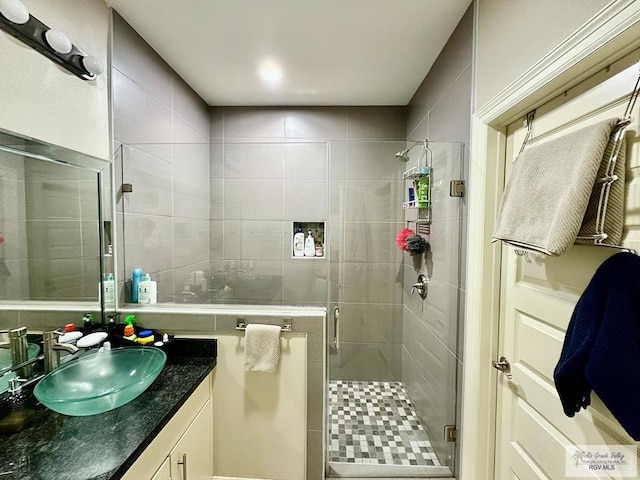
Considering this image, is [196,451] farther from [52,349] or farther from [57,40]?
[57,40]

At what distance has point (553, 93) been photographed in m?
1.01

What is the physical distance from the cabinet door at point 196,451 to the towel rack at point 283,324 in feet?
1.40

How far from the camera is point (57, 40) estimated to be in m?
1.15

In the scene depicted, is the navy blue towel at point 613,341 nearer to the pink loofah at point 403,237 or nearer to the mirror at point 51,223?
the pink loofah at point 403,237

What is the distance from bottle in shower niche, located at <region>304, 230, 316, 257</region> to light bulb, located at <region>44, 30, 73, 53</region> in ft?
4.71

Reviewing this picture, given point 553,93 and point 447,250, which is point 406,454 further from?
point 553,93

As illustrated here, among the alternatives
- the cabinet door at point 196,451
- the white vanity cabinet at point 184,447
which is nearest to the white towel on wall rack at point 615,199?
the white vanity cabinet at point 184,447

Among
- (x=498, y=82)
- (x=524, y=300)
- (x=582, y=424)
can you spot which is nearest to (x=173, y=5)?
(x=498, y=82)

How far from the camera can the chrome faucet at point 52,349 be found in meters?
1.20

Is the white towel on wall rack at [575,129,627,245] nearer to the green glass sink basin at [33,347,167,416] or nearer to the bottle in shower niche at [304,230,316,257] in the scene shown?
Answer: the bottle in shower niche at [304,230,316,257]

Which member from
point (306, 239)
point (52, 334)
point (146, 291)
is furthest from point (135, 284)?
point (306, 239)

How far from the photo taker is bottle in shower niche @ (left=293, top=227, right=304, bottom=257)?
6.16ft

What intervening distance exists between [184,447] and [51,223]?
3.77 ft

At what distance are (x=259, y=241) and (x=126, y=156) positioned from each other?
2.95ft
